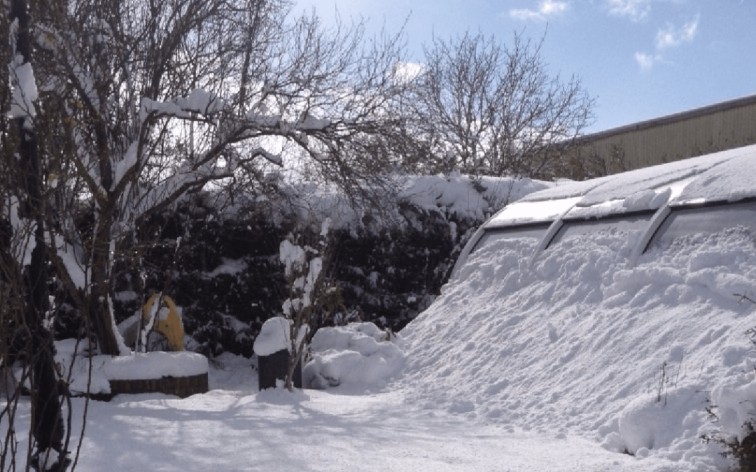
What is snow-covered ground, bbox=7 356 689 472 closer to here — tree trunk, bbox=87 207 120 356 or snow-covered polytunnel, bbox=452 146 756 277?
tree trunk, bbox=87 207 120 356

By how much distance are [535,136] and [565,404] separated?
1749 centimetres

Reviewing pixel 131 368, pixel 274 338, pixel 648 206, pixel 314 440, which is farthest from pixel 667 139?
pixel 314 440

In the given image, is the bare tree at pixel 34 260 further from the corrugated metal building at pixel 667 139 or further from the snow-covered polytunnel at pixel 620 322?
the corrugated metal building at pixel 667 139

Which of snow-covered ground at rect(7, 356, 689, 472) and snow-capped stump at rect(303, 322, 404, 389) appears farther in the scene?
snow-capped stump at rect(303, 322, 404, 389)

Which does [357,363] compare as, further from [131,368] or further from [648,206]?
[648,206]

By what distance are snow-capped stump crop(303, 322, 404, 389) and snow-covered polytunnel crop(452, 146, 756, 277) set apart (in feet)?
5.38

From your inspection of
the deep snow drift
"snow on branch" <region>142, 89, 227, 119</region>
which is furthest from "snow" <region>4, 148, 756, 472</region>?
"snow on branch" <region>142, 89, 227, 119</region>

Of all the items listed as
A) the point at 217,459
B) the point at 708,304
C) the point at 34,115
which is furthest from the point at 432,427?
the point at 34,115

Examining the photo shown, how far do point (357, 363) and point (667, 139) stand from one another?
A: 16058 millimetres

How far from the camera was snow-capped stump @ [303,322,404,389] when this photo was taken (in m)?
9.24

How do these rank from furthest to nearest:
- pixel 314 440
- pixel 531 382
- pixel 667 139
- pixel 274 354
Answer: pixel 667 139 < pixel 274 354 < pixel 531 382 < pixel 314 440

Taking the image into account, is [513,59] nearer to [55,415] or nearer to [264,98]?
[264,98]

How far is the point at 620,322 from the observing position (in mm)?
7336

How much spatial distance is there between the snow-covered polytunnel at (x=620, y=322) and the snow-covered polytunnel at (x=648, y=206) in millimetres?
18
